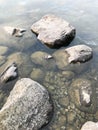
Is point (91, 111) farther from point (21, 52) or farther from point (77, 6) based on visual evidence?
point (77, 6)

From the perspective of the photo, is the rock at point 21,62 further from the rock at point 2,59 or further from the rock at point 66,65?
the rock at point 66,65

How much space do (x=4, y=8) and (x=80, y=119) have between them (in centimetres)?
902

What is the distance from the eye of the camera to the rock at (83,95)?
21.7ft

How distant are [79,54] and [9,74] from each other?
9.03 ft

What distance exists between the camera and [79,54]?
830cm

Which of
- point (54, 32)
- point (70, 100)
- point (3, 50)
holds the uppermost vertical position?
point (54, 32)

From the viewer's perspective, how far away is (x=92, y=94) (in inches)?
276

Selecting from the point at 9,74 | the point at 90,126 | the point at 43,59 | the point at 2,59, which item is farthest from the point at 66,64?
the point at 90,126

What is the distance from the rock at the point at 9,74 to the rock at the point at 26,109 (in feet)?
3.27

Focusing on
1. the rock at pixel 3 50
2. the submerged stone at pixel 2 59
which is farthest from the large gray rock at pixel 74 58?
the rock at pixel 3 50

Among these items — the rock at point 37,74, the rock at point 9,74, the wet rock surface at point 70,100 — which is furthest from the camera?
the rock at point 37,74

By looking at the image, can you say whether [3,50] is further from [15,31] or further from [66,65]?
[66,65]

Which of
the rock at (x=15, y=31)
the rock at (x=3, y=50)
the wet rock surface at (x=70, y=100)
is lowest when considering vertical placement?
the wet rock surface at (x=70, y=100)

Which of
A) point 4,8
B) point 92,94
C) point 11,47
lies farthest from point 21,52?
point 4,8
